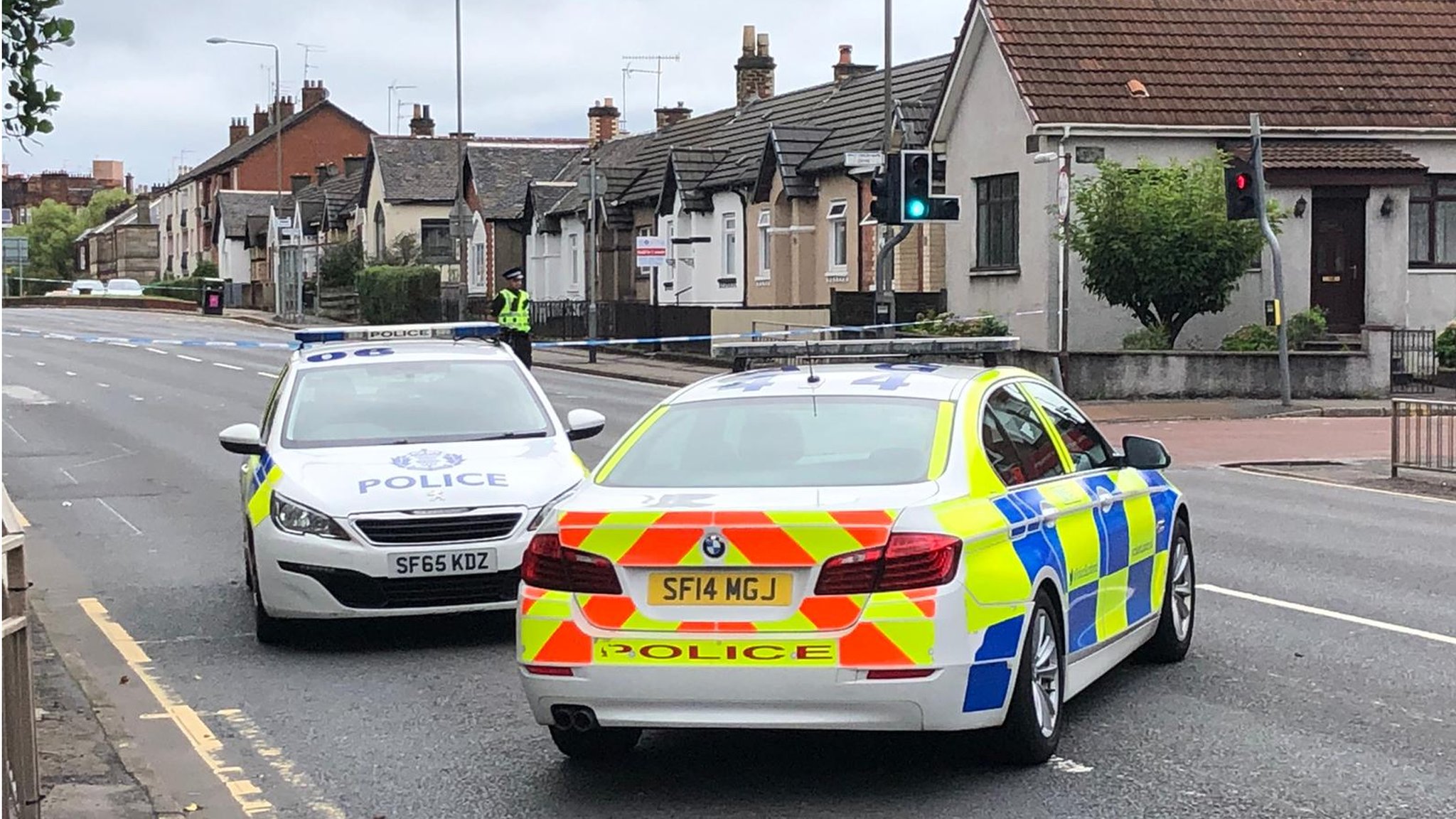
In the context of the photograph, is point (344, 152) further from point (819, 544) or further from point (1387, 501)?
point (819, 544)

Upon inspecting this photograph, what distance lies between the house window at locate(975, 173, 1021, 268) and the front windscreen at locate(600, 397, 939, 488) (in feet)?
89.1

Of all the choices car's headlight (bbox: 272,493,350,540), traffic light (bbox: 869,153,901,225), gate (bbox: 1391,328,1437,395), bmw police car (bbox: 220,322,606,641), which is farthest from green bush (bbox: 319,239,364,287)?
car's headlight (bbox: 272,493,350,540)

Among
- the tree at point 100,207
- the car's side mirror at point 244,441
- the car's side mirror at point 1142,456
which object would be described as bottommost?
the car's side mirror at point 244,441

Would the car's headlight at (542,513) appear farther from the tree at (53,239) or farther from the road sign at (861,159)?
the tree at (53,239)

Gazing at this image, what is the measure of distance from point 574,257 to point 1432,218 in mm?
31669

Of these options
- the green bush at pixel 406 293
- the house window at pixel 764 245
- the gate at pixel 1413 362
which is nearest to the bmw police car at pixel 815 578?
the gate at pixel 1413 362

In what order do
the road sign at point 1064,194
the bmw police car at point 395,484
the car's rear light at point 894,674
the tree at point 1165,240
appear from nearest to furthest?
the car's rear light at point 894,674
the bmw police car at point 395,484
the tree at point 1165,240
the road sign at point 1064,194

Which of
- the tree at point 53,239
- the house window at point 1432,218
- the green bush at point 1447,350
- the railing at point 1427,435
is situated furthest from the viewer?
the tree at point 53,239

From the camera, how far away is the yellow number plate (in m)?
6.45

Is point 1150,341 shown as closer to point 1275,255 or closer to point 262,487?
point 1275,255

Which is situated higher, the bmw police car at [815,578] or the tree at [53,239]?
the tree at [53,239]

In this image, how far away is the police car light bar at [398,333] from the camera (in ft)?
41.1

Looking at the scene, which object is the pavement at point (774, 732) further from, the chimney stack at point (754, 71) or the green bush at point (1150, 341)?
the chimney stack at point (754, 71)

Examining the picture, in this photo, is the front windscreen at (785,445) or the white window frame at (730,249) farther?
the white window frame at (730,249)
